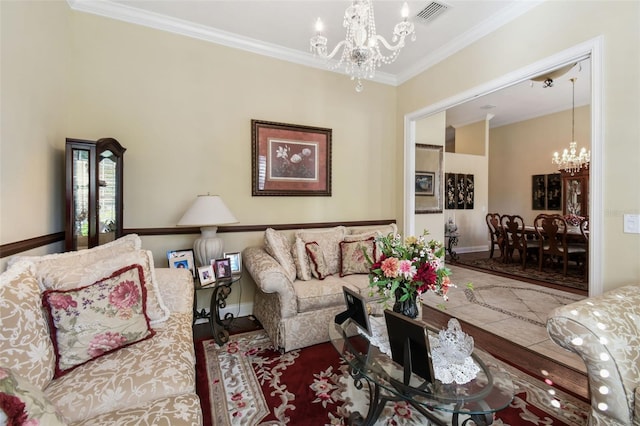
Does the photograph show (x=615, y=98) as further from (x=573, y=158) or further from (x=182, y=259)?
(x=573, y=158)

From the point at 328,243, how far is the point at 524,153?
666 centimetres

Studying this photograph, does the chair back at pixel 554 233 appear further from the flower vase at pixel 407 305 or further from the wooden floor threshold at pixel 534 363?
the flower vase at pixel 407 305

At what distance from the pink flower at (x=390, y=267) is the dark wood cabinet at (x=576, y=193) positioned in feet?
21.6

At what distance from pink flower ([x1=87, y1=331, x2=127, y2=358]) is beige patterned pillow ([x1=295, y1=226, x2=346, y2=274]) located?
1.79 metres

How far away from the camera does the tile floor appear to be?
253 cm

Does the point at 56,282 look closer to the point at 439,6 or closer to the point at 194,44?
the point at 194,44

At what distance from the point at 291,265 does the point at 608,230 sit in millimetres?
2441

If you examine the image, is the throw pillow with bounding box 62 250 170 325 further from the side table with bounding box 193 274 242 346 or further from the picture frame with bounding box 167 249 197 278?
the picture frame with bounding box 167 249 197 278

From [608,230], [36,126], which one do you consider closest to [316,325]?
[608,230]

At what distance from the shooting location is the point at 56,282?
143cm

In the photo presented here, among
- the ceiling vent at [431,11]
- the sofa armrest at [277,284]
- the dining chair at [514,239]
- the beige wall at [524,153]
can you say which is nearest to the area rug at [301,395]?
the sofa armrest at [277,284]

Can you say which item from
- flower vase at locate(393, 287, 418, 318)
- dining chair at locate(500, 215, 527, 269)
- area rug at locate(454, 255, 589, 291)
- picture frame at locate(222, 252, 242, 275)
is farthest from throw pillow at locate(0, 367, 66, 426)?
dining chair at locate(500, 215, 527, 269)

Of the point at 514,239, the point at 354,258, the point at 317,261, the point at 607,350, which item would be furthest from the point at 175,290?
the point at 514,239

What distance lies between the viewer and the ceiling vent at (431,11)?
2.54 meters
